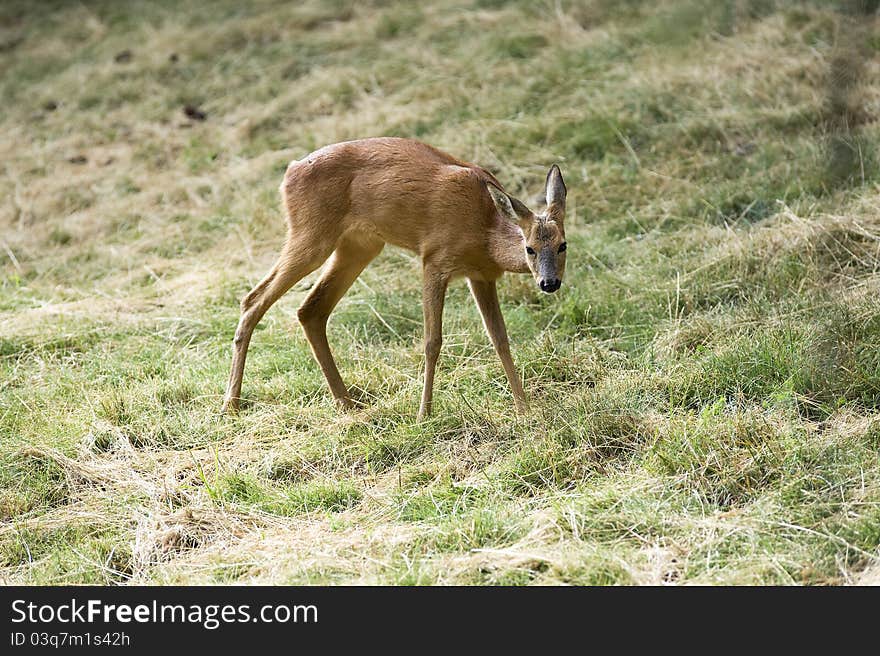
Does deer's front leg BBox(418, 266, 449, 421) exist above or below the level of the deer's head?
below

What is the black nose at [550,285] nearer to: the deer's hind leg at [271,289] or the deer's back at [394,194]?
the deer's back at [394,194]

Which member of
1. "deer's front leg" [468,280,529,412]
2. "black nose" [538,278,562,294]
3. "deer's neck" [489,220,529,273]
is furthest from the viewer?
"deer's front leg" [468,280,529,412]

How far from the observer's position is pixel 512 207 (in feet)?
18.8

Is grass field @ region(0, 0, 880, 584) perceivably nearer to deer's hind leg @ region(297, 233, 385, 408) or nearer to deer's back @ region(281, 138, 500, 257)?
deer's hind leg @ region(297, 233, 385, 408)

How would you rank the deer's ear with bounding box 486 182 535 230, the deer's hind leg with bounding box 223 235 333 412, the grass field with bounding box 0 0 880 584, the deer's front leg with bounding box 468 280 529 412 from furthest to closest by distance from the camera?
the deer's hind leg with bounding box 223 235 333 412 → the deer's front leg with bounding box 468 280 529 412 → the deer's ear with bounding box 486 182 535 230 → the grass field with bounding box 0 0 880 584

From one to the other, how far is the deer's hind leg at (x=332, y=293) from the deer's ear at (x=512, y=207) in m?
0.83

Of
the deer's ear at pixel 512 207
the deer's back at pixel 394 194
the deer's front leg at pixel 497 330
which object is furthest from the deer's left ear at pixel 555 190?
the deer's front leg at pixel 497 330

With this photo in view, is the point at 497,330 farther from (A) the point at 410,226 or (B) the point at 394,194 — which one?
(B) the point at 394,194

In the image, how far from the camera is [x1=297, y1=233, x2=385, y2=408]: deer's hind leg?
20.8 feet

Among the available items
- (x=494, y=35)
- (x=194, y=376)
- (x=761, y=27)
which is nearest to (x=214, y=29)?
(x=494, y=35)

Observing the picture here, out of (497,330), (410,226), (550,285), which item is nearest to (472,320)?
(497,330)

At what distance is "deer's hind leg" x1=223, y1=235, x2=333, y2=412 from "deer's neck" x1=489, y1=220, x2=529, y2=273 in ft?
3.13

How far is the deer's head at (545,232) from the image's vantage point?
5.57 meters

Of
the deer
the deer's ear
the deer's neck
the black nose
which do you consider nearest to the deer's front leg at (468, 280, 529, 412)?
the deer
